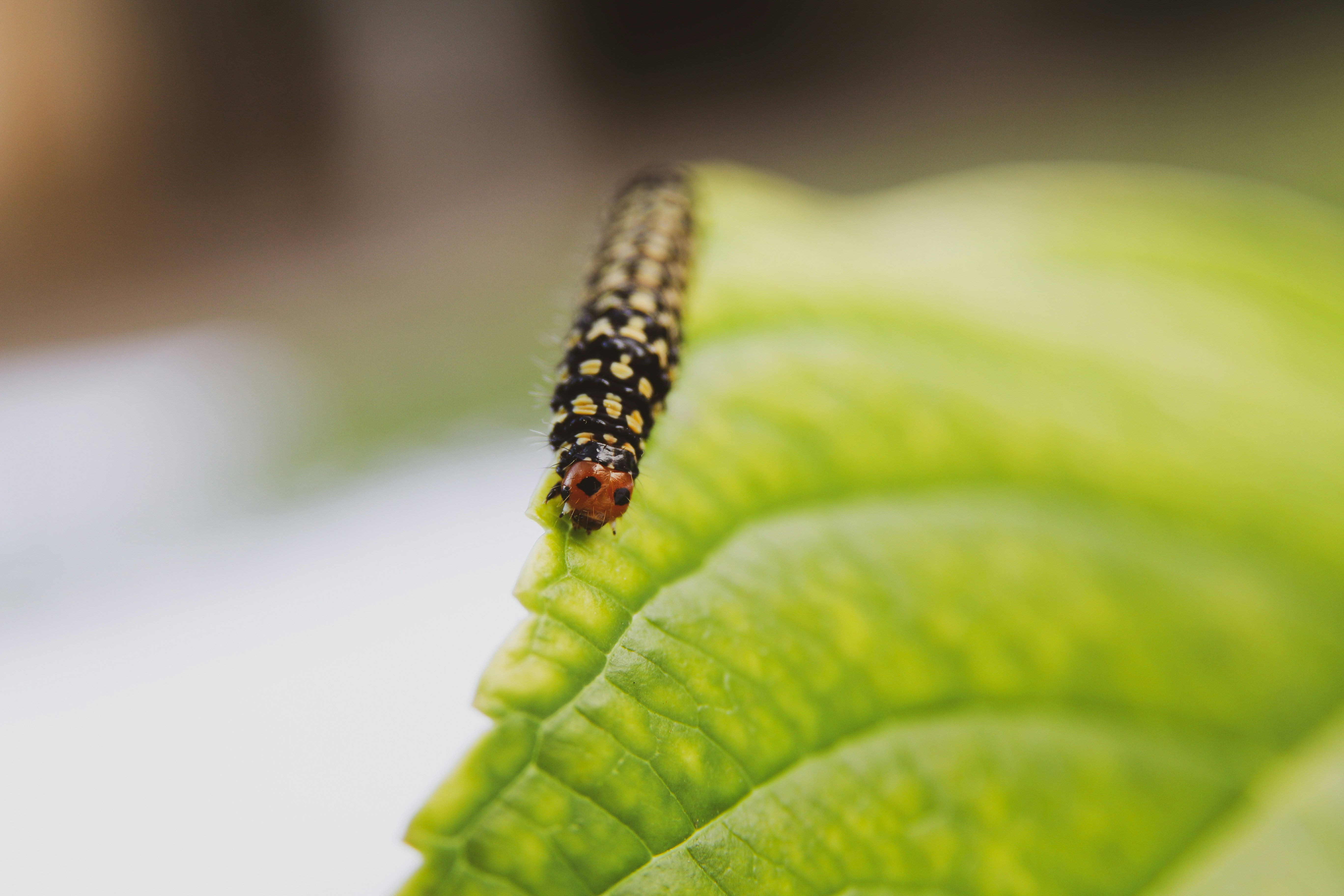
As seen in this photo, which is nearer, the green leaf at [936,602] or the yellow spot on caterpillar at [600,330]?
the green leaf at [936,602]

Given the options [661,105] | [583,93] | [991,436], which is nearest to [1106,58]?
[661,105]

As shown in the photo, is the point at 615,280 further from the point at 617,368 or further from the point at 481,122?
the point at 481,122

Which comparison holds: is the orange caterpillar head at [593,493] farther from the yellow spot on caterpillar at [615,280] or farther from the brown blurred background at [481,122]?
the brown blurred background at [481,122]

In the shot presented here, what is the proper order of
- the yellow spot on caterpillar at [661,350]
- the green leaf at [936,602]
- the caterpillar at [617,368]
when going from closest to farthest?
the green leaf at [936,602] → the caterpillar at [617,368] → the yellow spot on caterpillar at [661,350]

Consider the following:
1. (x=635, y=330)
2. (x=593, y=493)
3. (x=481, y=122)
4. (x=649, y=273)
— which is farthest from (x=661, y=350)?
(x=481, y=122)

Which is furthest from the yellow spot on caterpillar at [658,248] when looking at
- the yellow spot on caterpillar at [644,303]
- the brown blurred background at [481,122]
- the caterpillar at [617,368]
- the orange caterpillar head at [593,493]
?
the brown blurred background at [481,122]

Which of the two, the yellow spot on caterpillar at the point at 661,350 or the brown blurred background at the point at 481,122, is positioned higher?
the brown blurred background at the point at 481,122

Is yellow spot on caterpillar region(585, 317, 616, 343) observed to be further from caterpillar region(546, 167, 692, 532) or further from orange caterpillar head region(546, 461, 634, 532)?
orange caterpillar head region(546, 461, 634, 532)

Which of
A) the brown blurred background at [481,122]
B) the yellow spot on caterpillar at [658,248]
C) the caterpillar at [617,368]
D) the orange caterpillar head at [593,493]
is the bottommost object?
the orange caterpillar head at [593,493]
